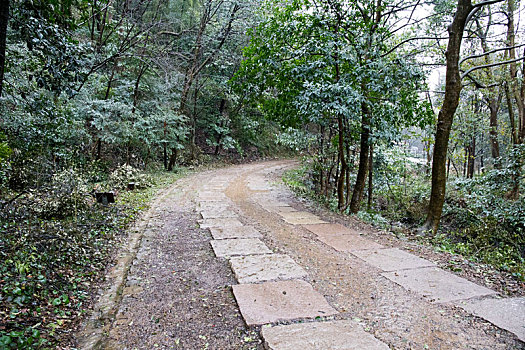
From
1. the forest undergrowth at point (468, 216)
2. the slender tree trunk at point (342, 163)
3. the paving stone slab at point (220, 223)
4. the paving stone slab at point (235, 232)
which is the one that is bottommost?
the forest undergrowth at point (468, 216)

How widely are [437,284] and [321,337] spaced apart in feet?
5.14

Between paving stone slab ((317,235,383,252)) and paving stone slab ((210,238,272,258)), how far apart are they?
37.2 inches

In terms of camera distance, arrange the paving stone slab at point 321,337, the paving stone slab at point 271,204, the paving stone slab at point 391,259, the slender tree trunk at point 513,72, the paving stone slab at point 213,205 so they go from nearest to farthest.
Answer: the paving stone slab at point 321,337, the paving stone slab at point 391,259, the paving stone slab at point 213,205, the paving stone slab at point 271,204, the slender tree trunk at point 513,72

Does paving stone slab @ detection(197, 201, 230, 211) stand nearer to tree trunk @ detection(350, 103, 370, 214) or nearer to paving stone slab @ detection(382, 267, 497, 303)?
tree trunk @ detection(350, 103, 370, 214)

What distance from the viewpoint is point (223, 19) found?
1311 cm

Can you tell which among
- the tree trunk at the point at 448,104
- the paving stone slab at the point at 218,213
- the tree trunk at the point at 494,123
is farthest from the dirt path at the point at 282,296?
the tree trunk at the point at 494,123

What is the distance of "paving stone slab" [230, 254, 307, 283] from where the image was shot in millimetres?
3133

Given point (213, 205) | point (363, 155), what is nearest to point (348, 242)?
point (363, 155)

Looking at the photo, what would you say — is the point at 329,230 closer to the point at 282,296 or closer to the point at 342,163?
the point at 342,163

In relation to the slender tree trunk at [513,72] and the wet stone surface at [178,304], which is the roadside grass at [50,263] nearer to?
the wet stone surface at [178,304]

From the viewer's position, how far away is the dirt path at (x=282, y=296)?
85.6 inches

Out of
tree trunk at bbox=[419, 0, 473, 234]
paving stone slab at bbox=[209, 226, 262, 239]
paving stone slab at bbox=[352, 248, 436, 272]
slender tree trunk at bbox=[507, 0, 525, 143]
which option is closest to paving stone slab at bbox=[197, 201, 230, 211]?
paving stone slab at bbox=[209, 226, 262, 239]

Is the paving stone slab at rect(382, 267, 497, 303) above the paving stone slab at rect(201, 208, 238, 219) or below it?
below

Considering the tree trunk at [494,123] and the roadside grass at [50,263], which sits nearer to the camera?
the roadside grass at [50,263]
